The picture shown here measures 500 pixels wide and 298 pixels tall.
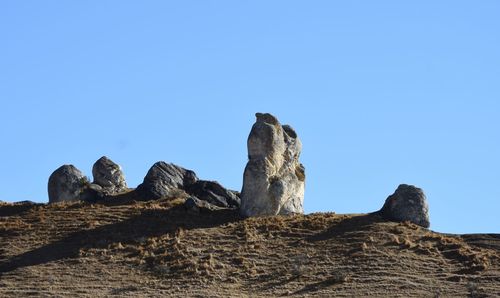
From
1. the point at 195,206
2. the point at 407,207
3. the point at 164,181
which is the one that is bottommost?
the point at 407,207

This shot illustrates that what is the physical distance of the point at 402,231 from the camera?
7425 centimetres

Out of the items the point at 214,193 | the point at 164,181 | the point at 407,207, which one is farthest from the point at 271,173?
the point at 407,207

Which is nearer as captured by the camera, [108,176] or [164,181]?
[164,181]

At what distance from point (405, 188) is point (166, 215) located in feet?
36.1

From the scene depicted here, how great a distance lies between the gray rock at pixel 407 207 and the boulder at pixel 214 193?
27.5 ft

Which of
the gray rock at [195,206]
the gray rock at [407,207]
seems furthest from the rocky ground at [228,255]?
the gray rock at [407,207]

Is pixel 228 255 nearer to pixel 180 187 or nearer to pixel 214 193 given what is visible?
pixel 214 193

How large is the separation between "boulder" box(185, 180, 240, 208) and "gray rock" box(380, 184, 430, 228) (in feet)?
27.5

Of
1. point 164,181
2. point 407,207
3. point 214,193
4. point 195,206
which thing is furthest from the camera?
point 164,181

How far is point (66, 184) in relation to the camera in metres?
83.0

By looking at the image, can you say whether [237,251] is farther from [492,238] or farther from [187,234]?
[492,238]

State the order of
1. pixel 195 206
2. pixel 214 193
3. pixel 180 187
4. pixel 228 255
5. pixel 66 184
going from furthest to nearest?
pixel 180 187
pixel 66 184
pixel 214 193
pixel 195 206
pixel 228 255

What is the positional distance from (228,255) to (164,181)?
11438 millimetres

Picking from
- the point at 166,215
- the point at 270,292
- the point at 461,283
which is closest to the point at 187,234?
the point at 166,215
